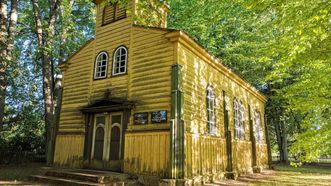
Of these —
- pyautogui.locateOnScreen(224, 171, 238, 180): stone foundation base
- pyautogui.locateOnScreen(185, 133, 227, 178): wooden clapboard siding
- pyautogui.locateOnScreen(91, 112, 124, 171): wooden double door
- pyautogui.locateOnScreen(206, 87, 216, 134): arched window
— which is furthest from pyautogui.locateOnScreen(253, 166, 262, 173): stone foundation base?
pyautogui.locateOnScreen(91, 112, 124, 171): wooden double door

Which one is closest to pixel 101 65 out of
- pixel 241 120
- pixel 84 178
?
pixel 84 178

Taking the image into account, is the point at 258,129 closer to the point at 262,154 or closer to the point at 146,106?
the point at 262,154

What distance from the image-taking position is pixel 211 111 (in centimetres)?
1113

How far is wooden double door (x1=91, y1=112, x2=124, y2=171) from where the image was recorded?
976cm

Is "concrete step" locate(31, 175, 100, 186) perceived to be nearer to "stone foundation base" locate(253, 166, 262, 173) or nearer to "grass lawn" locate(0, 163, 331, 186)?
"grass lawn" locate(0, 163, 331, 186)

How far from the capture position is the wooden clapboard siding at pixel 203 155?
8821mm

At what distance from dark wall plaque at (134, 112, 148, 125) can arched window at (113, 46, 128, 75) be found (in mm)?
2143

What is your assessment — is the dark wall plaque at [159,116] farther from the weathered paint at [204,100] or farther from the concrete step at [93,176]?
the concrete step at [93,176]

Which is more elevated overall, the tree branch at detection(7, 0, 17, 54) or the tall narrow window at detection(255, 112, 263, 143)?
the tree branch at detection(7, 0, 17, 54)

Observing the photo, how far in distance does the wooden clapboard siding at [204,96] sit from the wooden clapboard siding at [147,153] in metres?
0.90

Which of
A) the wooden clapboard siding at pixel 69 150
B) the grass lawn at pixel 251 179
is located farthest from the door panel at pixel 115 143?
the grass lawn at pixel 251 179

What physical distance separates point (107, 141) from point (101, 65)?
11.6 feet

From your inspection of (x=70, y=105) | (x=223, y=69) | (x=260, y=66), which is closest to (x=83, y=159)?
(x=70, y=105)

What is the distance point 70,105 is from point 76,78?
4.45ft
